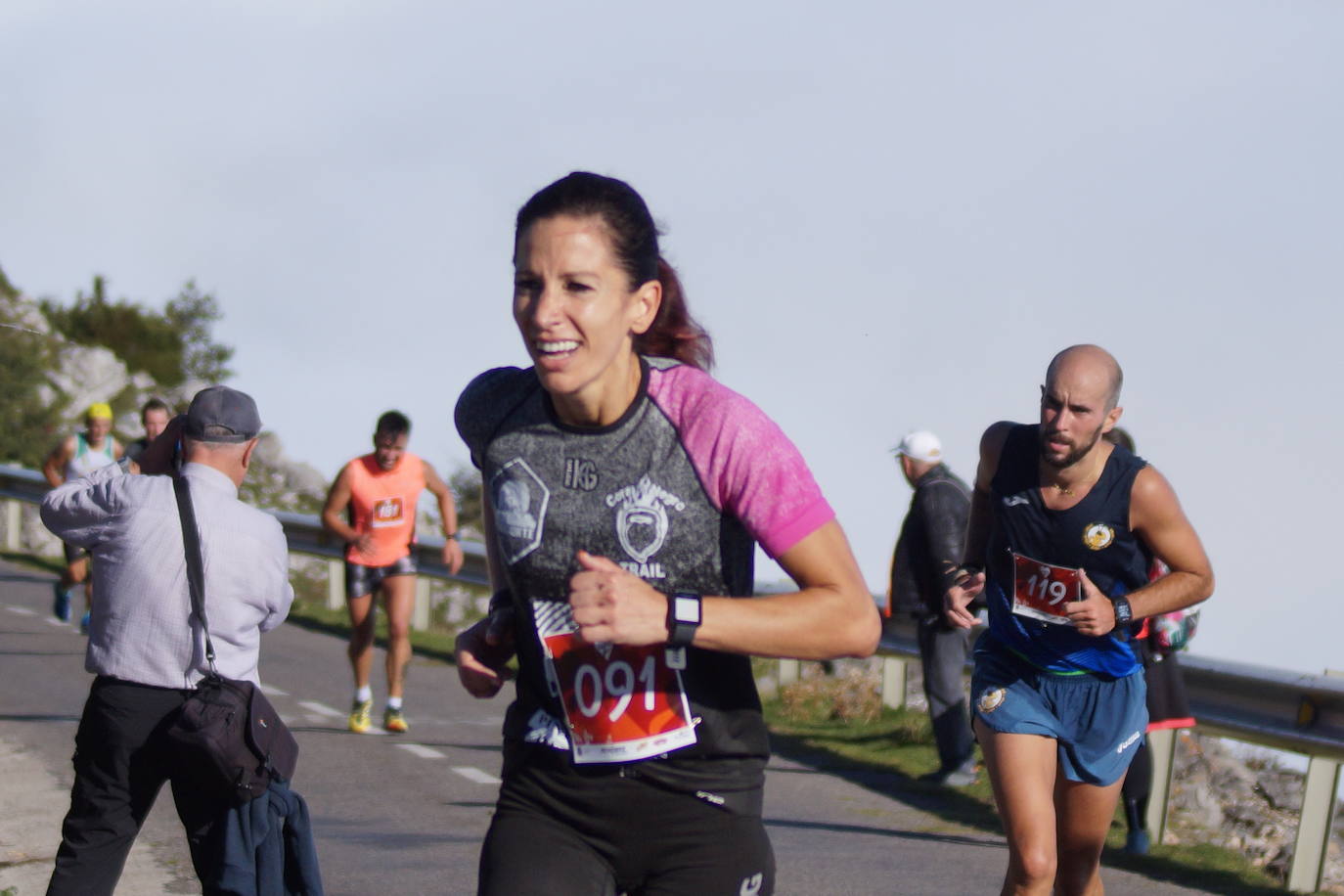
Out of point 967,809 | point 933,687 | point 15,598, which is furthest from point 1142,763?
point 15,598

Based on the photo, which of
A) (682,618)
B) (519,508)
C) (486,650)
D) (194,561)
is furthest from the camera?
(194,561)

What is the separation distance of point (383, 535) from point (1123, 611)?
734 centimetres

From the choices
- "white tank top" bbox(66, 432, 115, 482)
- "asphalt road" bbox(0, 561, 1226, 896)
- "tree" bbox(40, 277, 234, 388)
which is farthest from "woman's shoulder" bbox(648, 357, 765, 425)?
"tree" bbox(40, 277, 234, 388)

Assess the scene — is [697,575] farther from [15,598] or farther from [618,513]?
[15,598]

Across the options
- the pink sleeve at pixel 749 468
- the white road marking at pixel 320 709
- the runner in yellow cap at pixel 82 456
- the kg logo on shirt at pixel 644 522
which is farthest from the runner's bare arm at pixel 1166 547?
the runner in yellow cap at pixel 82 456

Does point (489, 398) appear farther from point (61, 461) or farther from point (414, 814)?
point (61, 461)

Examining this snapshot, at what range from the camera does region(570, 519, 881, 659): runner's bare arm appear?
10.7 feet

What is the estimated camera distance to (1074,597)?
6.17m

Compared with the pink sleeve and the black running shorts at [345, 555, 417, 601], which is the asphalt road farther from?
the pink sleeve

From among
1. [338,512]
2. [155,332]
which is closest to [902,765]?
[338,512]

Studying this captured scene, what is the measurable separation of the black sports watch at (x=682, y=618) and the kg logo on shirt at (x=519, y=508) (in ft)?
1.14

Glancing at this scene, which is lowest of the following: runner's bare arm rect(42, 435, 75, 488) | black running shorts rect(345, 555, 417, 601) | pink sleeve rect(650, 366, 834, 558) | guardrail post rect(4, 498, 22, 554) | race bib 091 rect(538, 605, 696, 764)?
guardrail post rect(4, 498, 22, 554)

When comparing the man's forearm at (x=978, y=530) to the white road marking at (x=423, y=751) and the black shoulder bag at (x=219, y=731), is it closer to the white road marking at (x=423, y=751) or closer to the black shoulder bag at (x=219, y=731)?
the black shoulder bag at (x=219, y=731)

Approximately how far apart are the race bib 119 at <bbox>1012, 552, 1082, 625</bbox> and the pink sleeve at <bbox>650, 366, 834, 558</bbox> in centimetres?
290
